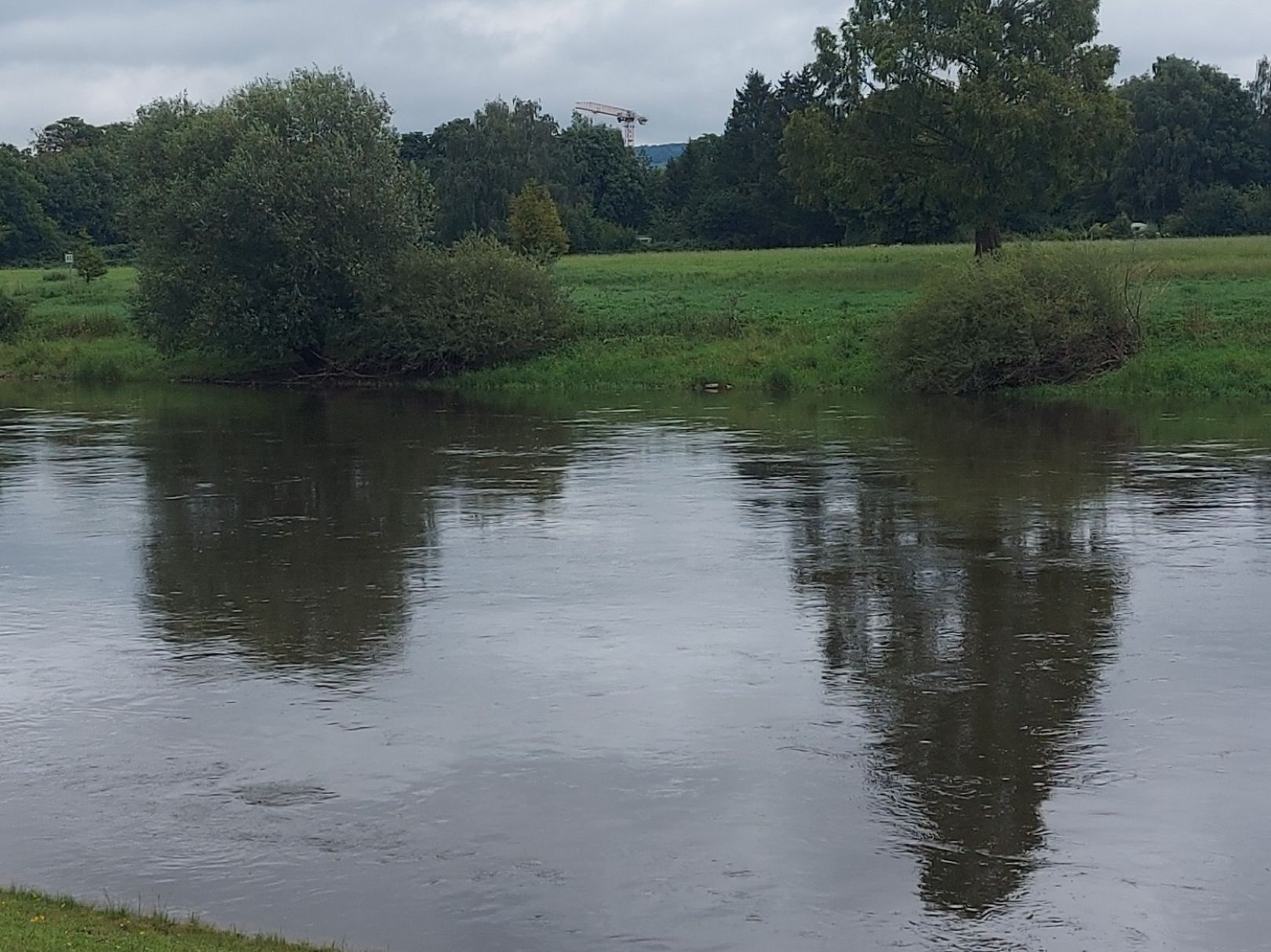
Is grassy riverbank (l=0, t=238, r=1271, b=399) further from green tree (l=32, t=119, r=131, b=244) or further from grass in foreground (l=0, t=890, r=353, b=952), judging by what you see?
green tree (l=32, t=119, r=131, b=244)

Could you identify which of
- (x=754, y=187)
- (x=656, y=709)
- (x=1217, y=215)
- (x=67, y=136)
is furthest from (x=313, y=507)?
(x=67, y=136)

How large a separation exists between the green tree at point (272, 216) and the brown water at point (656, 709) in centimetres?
2151

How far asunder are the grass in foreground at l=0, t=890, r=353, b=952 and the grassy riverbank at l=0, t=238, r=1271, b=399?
35188 mm

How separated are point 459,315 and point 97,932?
40732 millimetres

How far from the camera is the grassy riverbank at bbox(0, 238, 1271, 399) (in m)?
42.7

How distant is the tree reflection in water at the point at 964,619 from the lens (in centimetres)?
1148

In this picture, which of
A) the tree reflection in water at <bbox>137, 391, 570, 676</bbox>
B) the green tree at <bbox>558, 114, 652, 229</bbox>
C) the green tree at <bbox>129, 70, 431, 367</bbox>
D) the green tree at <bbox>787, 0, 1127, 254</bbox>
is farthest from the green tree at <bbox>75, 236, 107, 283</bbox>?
the green tree at <bbox>558, 114, 652, 229</bbox>

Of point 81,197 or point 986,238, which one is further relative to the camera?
point 81,197

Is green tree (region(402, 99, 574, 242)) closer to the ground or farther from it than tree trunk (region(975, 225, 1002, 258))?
farther from it

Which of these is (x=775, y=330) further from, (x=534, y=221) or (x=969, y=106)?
(x=534, y=221)

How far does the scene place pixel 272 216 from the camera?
47.6 m

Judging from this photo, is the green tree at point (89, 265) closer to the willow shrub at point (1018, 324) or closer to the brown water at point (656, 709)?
the willow shrub at point (1018, 324)

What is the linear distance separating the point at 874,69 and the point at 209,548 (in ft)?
115

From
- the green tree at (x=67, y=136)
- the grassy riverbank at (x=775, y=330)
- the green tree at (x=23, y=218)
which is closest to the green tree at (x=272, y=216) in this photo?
the grassy riverbank at (x=775, y=330)
